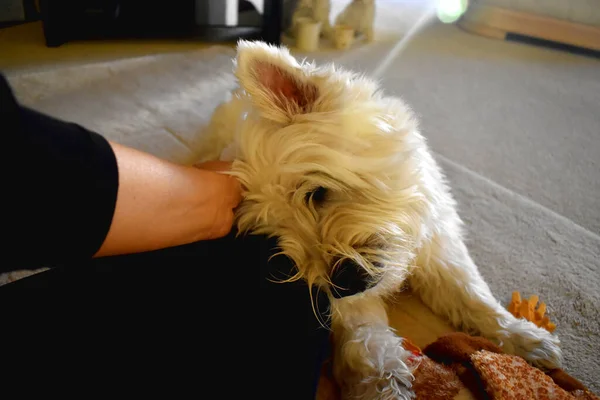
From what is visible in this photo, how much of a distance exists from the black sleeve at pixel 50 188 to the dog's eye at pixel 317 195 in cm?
45

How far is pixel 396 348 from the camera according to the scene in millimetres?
1197

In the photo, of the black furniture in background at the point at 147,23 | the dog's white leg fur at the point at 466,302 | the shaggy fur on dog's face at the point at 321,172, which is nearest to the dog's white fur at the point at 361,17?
the black furniture in background at the point at 147,23

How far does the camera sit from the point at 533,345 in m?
1.29

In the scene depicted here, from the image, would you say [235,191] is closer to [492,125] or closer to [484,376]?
[484,376]

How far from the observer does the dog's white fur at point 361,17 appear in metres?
3.51

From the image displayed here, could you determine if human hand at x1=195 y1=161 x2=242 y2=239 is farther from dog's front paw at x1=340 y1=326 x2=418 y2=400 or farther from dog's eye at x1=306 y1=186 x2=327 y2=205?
dog's front paw at x1=340 y1=326 x2=418 y2=400

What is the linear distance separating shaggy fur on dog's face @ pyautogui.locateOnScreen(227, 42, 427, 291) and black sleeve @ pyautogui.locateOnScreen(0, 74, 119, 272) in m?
0.39

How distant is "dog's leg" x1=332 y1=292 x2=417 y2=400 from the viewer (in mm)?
1133

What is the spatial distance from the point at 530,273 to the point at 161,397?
129 centimetres

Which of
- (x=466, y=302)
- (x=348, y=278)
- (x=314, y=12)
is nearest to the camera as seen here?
(x=348, y=278)

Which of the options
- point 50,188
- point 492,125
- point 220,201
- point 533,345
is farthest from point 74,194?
point 492,125

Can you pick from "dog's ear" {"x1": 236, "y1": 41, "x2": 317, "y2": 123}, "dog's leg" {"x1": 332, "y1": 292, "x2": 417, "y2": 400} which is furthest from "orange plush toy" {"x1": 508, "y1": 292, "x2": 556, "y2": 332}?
"dog's ear" {"x1": 236, "y1": 41, "x2": 317, "y2": 123}

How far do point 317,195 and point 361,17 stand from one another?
280cm

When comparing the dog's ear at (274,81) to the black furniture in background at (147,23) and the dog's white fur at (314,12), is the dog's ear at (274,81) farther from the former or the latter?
the dog's white fur at (314,12)
